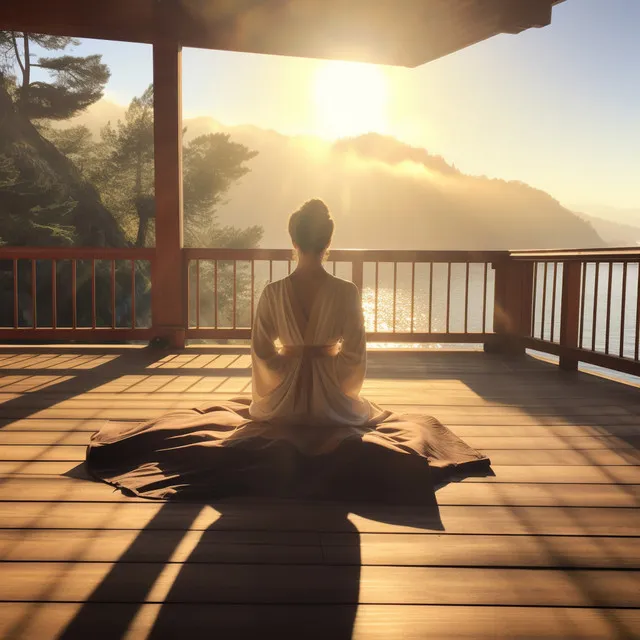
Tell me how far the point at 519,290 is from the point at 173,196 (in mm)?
3168

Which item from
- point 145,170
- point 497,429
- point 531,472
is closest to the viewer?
point 531,472

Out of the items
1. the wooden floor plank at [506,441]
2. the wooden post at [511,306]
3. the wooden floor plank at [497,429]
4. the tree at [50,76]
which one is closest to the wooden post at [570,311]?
the wooden post at [511,306]

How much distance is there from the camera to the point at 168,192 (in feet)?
17.2

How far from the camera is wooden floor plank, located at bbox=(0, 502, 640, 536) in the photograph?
5.86 ft

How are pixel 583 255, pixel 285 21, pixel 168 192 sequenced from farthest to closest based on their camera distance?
pixel 168 192 → pixel 285 21 → pixel 583 255

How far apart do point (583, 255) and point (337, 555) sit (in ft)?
11.1

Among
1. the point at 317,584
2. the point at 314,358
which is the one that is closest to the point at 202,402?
the point at 314,358

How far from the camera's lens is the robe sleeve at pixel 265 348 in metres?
2.53

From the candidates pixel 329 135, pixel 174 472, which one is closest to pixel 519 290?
pixel 174 472

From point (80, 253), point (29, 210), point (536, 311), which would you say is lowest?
point (536, 311)

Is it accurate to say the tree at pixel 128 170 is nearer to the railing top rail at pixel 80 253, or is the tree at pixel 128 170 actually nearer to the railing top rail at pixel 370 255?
the railing top rail at pixel 80 253

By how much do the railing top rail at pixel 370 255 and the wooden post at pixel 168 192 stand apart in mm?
220

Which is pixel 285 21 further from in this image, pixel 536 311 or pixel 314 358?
pixel 536 311

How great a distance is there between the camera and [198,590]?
1412 millimetres
